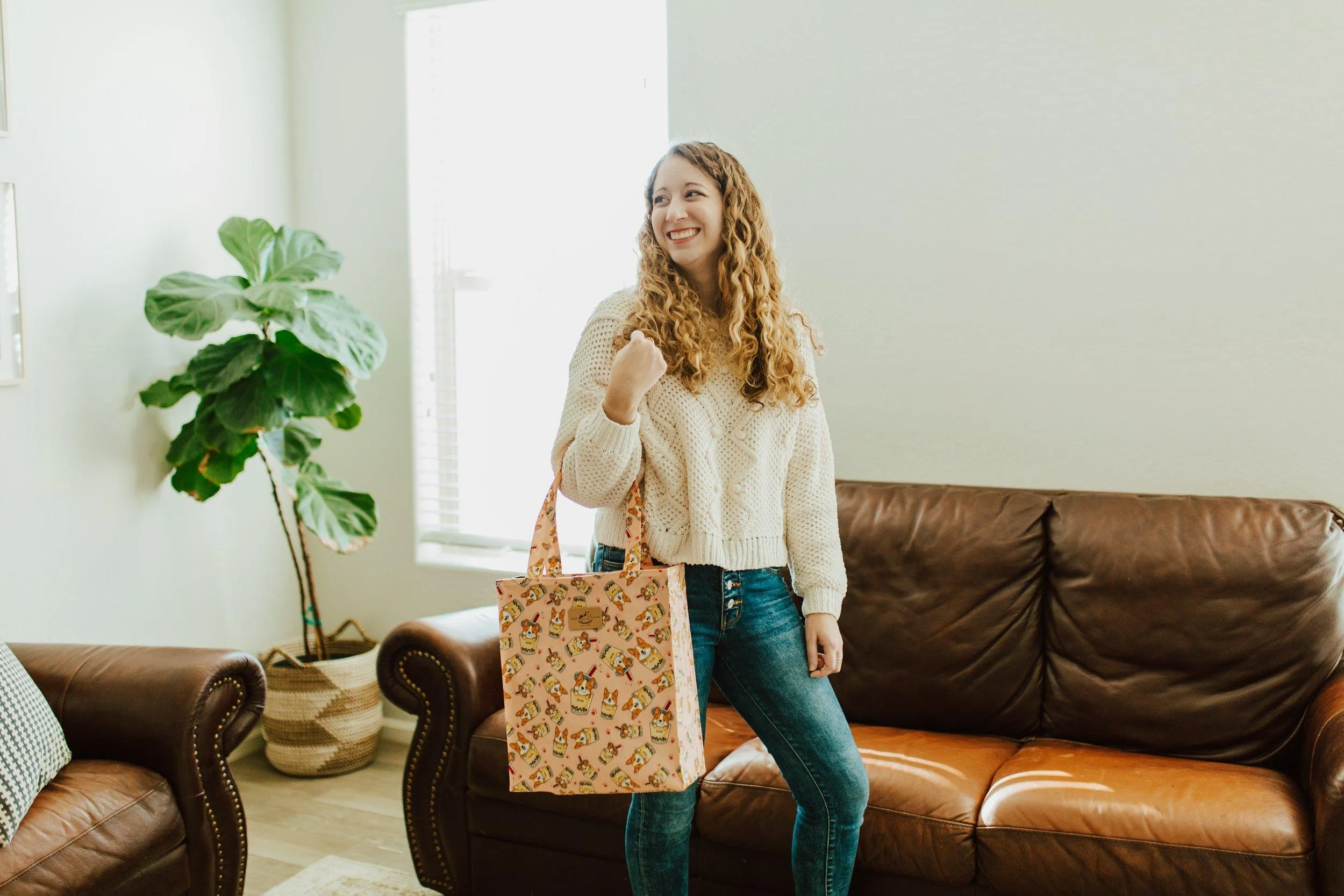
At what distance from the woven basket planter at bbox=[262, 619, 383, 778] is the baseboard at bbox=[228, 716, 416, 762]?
18 centimetres

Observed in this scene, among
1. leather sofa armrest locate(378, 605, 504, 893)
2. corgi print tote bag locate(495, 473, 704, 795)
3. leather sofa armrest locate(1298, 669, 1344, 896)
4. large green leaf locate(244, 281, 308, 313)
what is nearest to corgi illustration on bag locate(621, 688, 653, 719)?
corgi print tote bag locate(495, 473, 704, 795)

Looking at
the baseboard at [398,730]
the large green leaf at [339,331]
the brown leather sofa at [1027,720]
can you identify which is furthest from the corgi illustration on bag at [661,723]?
the baseboard at [398,730]

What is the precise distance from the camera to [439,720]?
94.0 inches

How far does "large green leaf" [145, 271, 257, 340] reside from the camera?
2789 mm

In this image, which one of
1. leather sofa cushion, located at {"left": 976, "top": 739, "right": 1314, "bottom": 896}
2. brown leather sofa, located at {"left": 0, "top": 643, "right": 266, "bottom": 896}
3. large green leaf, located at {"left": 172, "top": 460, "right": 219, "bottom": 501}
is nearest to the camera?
leather sofa cushion, located at {"left": 976, "top": 739, "right": 1314, "bottom": 896}

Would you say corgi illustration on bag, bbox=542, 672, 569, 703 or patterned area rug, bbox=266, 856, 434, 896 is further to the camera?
patterned area rug, bbox=266, 856, 434, 896

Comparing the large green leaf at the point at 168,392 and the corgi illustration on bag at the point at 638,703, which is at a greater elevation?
the large green leaf at the point at 168,392

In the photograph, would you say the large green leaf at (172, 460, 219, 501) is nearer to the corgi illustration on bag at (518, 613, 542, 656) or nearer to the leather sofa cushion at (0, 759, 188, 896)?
the leather sofa cushion at (0, 759, 188, 896)

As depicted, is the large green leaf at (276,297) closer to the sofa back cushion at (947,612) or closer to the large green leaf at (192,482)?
the large green leaf at (192,482)

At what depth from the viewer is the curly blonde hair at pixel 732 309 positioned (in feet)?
5.47

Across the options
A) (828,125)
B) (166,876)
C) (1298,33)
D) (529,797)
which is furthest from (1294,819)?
(166,876)

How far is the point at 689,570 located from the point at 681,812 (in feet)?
1.25

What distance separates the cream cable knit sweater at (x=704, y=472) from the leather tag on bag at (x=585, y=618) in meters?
0.15

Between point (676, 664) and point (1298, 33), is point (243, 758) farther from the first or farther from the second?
point (1298, 33)
